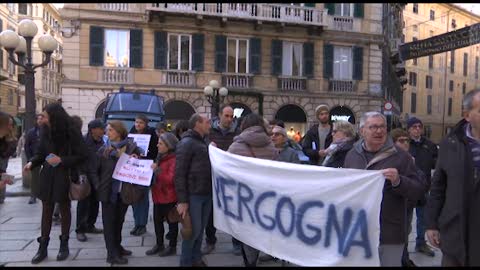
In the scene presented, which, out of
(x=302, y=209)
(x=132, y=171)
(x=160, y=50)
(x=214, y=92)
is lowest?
(x=302, y=209)

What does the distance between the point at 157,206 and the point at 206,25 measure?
19757 millimetres

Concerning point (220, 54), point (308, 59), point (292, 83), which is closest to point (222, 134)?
point (220, 54)

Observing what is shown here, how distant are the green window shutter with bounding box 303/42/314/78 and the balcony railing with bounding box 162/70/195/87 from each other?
251 inches

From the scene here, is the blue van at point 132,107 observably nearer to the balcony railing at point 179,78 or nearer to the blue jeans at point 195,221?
the blue jeans at point 195,221

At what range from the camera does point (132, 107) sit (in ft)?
43.7

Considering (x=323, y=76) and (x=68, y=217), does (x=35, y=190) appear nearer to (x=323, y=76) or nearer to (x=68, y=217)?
(x=68, y=217)

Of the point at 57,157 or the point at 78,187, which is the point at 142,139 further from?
the point at 57,157

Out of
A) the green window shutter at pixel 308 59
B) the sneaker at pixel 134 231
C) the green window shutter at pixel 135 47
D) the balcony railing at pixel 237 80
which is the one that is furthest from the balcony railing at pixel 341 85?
the sneaker at pixel 134 231

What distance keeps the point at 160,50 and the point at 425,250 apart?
65.0ft

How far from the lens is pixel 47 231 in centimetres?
537

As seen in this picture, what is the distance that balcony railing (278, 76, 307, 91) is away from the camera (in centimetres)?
2561

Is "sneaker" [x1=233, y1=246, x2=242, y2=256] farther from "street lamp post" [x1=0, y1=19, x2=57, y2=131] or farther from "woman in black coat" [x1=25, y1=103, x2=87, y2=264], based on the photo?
"street lamp post" [x1=0, y1=19, x2=57, y2=131]

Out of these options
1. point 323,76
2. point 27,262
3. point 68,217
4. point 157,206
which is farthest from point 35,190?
point 323,76

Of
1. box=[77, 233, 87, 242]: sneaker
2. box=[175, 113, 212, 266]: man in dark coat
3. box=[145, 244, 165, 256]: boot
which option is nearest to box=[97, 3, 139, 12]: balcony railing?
box=[77, 233, 87, 242]: sneaker
